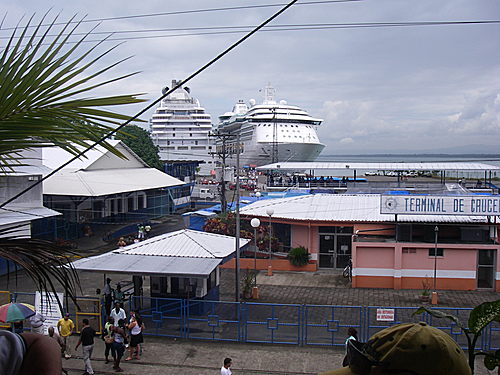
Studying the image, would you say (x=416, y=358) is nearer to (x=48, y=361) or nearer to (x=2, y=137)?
(x=48, y=361)

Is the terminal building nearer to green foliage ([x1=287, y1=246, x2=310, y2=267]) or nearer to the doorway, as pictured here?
the doorway

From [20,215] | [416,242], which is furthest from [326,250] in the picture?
[20,215]

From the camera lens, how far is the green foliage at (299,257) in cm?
2075

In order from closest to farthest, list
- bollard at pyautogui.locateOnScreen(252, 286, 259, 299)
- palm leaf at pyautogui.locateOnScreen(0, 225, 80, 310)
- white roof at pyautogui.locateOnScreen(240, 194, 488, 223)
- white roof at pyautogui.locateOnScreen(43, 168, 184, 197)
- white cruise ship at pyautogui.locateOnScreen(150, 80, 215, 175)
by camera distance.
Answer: palm leaf at pyautogui.locateOnScreen(0, 225, 80, 310) → bollard at pyautogui.locateOnScreen(252, 286, 259, 299) → white roof at pyautogui.locateOnScreen(240, 194, 488, 223) → white roof at pyautogui.locateOnScreen(43, 168, 184, 197) → white cruise ship at pyautogui.locateOnScreen(150, 80, 215, 175)

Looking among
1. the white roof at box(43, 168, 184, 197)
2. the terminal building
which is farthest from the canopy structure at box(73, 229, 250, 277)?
the white roof at box(43, 168, 184, 197)

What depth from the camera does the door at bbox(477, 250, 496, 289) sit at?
1798 cm

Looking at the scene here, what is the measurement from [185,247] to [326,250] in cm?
825

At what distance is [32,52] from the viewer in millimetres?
1894

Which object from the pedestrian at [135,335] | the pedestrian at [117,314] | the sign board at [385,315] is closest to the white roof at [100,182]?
the pedestrian at [117,314]

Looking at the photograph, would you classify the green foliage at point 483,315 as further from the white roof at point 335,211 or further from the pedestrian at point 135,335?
the white roof at point 335,211

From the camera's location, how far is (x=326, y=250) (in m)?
21.3

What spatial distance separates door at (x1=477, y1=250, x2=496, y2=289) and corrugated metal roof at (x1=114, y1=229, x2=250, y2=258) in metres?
8.84

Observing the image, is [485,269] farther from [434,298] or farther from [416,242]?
[434,298]

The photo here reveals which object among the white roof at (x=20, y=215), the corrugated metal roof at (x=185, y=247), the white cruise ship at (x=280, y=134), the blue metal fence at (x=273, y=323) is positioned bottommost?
the blue metal fence at (x=273, y=323)
